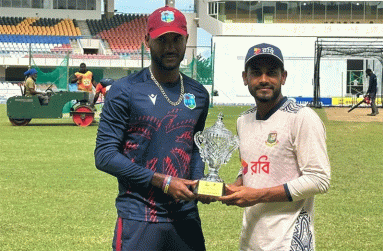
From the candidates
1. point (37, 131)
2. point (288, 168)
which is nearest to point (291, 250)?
point (288, 168)

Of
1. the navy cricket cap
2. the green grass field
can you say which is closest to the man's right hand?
the navy cricket cap

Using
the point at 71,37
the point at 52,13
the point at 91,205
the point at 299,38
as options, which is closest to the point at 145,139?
the point at 91,205

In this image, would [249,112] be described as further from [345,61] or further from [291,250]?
[345,61]

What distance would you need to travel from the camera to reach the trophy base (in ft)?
10.9

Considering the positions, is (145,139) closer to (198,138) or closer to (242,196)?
(198,138)

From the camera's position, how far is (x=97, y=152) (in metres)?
3.63

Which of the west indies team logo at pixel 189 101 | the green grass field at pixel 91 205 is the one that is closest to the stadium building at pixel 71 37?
the green grass field at pixel 91 205

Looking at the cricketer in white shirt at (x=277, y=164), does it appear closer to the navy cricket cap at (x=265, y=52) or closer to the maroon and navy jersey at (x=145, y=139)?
the navy cricket cap at (x=265, y=52)

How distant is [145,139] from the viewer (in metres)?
3.63

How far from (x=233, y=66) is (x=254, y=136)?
4776 cm

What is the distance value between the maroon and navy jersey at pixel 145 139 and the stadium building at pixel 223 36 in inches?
1683

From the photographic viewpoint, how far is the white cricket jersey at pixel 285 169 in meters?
3.45

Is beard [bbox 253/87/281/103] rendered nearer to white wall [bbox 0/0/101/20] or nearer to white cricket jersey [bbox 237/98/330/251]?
white cricket jersey [bbox 237/98/330/251]

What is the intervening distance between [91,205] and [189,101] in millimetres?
5864
